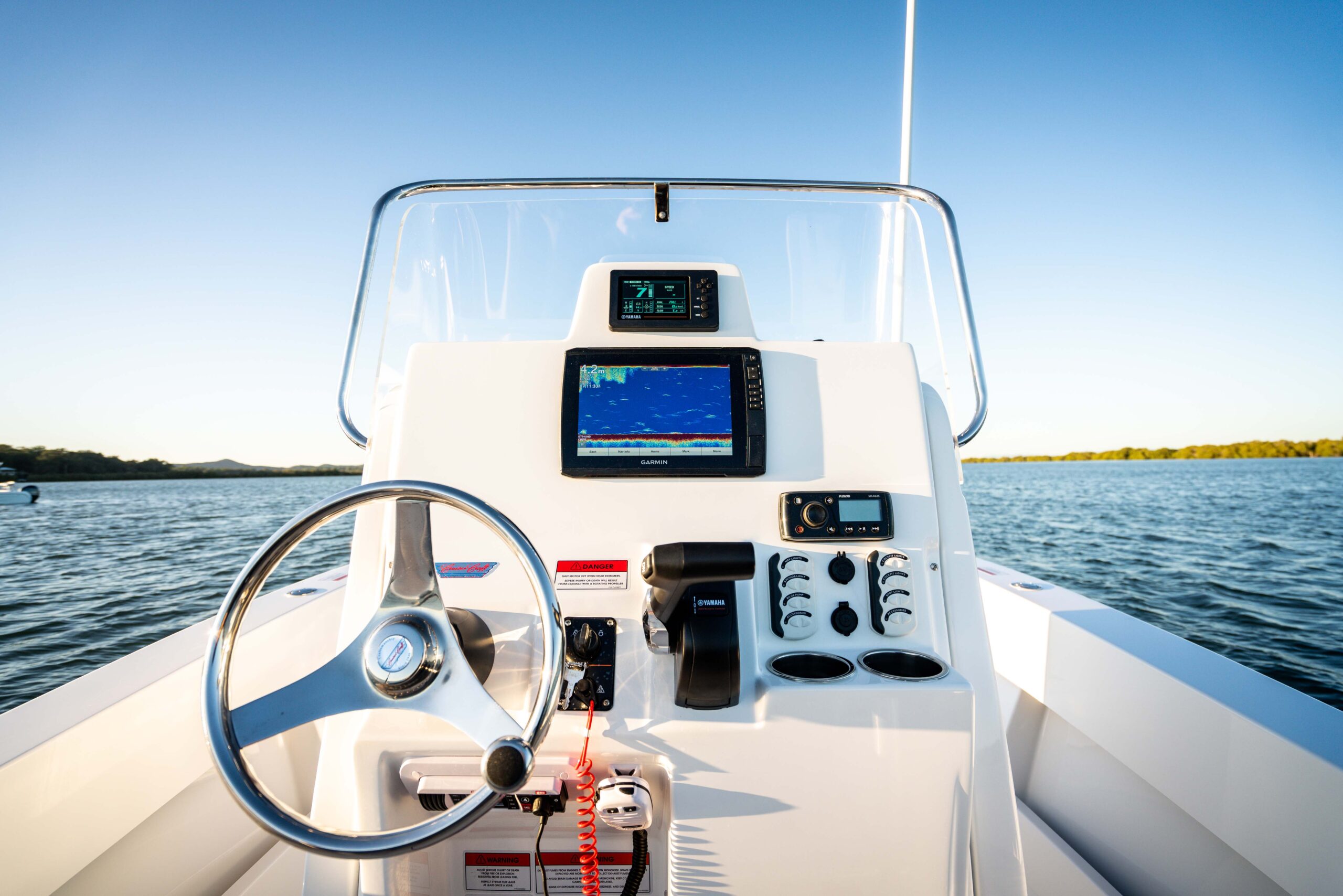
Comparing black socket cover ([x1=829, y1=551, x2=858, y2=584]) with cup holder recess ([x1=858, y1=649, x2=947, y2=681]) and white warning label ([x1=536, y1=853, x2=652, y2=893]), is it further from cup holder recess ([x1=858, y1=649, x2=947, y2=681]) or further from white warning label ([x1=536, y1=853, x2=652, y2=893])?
white warning label ([x1=536, y1=853, x2=652, y2=893])

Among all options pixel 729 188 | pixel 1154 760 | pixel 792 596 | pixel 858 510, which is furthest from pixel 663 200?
pixel 1154 760

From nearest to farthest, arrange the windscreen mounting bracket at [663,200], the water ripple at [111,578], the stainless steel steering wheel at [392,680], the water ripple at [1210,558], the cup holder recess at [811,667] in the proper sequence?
the stainless steel steering wheel at [392,680] < the cup holder recess at [811,667] < the windscreen mounting bracket at [663,200] < the water ripple at [111,578] < the water ripple at [1210,558]

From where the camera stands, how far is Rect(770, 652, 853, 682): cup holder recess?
1032 mm

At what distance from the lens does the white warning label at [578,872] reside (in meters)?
1.07

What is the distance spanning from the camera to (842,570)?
1177 millimetres

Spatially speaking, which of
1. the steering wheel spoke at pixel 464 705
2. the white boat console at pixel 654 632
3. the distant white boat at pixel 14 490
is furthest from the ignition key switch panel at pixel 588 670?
the distant white boat at pixel 14 490

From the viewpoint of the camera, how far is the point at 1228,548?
1528cm

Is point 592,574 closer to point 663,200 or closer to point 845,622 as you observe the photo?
point 845,622

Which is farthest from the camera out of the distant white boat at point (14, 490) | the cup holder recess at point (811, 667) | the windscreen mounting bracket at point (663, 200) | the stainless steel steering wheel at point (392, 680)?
the distant white boat at point (14, 490)

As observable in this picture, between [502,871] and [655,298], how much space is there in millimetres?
1208

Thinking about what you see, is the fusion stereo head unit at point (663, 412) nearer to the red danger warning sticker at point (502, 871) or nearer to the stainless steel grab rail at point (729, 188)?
the stainless steel grab rail at point (729, 188)

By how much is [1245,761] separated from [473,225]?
2110 mm

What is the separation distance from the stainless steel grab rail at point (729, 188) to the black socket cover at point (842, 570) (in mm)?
537

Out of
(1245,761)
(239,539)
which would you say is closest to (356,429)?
(1245,761)
